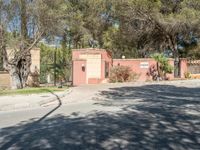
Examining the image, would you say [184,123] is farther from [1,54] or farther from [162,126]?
[1,54]

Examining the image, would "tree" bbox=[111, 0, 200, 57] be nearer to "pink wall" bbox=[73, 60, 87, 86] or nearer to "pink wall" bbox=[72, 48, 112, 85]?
"pink wall" bbox=[72, 48, 112, 85]

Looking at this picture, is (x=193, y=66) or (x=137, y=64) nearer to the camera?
(x=137, y=64)

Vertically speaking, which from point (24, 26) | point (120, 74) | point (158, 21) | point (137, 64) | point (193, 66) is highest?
point (158, 21)

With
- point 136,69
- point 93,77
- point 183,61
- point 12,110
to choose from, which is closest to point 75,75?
point 93,77

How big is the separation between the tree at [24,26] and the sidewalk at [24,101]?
5883 mm

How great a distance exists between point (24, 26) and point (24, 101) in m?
8.88

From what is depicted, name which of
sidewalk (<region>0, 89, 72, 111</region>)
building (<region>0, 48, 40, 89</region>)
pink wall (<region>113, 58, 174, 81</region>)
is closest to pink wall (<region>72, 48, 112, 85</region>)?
pink wall (<region>113, 58, 174, 81</region>)

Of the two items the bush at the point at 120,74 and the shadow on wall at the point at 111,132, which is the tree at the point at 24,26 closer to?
the bush at the point at 120,74

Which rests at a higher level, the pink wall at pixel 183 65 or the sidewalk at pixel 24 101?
the pink wall at pixel 183 65

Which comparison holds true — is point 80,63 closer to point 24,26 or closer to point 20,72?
point 20,72

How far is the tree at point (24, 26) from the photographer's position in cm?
2681

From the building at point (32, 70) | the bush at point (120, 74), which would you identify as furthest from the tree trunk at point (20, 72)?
the bush at point (120, 74)

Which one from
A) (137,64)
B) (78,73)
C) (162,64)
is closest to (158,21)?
(162,64)

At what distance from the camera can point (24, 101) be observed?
799 inches
